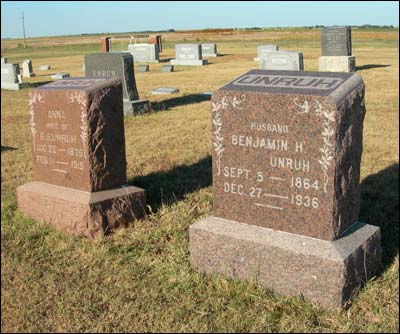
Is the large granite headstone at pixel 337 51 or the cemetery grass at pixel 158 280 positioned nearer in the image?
the cemetery grass at pixel 158 280

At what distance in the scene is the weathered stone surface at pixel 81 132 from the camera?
16.1ft

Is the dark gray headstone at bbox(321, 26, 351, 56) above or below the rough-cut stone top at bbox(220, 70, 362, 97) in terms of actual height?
above

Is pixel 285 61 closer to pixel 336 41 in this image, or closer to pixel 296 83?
pixel 336 41

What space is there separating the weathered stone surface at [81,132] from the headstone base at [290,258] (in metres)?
1.49

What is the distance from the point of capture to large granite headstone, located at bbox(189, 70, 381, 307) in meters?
3.43

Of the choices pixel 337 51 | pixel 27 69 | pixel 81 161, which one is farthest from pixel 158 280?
pixel 27 69

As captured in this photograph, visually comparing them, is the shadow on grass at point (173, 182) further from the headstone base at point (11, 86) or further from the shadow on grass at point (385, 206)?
the headstone base at point (11, 86)

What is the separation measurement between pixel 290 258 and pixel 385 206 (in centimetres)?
224

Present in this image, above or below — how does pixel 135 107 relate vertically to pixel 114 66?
below

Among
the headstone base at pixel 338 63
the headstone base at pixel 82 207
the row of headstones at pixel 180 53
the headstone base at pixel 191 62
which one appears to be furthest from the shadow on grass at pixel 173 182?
the row of headstones at pixel 180 53

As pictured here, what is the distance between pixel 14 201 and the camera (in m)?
5.81

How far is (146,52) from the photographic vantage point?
32500 mm

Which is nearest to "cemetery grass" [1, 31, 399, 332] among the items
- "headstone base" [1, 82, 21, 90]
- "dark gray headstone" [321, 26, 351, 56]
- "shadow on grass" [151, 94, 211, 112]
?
"shadow on grass" [151, 94, 211, 112]

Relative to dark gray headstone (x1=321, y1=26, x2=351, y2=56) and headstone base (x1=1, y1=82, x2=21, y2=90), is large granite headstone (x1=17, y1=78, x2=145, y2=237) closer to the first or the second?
headstone base (x1=1, y1=82, x2=21, y2=90)
